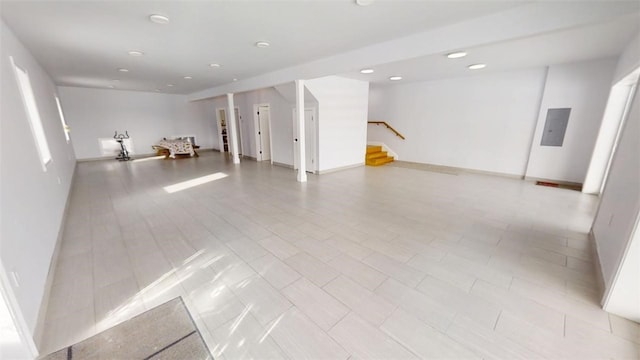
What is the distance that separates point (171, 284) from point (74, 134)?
33.1 feet

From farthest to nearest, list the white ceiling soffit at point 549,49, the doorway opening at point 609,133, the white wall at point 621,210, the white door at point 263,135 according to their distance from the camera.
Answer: the white door at point 263,135
the doorway opening at point 609,133
the white ceiling soffit at point 549,49
the white wall at point 621,210

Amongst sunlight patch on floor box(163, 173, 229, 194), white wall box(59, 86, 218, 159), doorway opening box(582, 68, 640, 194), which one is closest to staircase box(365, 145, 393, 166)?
sunlight patch on floor box(163, 173, 229, 194)

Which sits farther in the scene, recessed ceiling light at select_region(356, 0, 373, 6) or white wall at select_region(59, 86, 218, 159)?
white wall at select_region(59, 86, 218, 159)

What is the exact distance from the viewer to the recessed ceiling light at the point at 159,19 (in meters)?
2.53

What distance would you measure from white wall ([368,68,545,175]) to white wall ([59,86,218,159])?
8.24 metres

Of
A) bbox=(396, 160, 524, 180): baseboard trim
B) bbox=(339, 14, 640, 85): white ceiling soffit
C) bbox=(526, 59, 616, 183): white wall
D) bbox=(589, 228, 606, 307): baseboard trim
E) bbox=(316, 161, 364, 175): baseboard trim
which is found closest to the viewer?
bbox=(589, 228, 606, 307): baseboard trim

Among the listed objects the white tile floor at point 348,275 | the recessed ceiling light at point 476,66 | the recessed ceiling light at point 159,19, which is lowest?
the white tile floor at point 348,275

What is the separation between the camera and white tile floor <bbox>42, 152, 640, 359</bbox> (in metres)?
1.64

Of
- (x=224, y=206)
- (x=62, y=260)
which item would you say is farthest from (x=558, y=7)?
(x=62, y=260)

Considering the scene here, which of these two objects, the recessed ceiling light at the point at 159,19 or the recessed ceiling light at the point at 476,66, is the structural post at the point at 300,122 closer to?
the recessed ceiling light at the point at 159,19

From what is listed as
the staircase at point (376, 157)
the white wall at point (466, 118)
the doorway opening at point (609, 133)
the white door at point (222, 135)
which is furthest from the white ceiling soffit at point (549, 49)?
the white door at point (222, 135)

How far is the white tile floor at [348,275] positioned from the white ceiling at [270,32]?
90.6 inches

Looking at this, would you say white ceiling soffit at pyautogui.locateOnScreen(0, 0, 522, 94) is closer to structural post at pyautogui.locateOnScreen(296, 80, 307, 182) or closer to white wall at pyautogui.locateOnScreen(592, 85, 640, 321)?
structural post at pyautogui.locateOnScreen(296, 80, 307, 182)

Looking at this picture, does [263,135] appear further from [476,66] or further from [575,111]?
[575,111]
